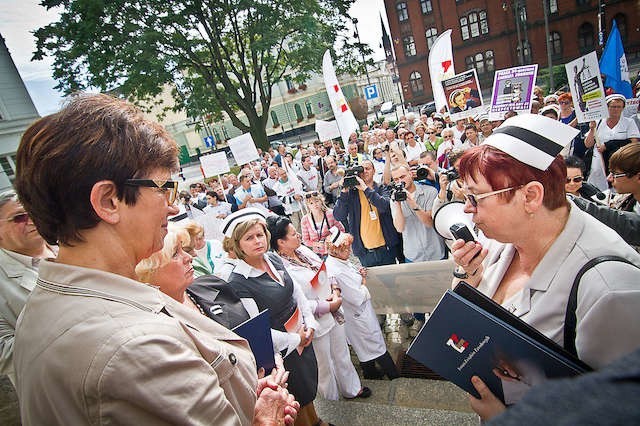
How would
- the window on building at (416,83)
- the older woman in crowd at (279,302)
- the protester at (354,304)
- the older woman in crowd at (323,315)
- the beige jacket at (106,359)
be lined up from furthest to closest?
the window on building at (416,83), the protester at (354,304), the older woman in crowd at (323,315), the older woman in crowd at (279,302), the beige jacket at (106,359)

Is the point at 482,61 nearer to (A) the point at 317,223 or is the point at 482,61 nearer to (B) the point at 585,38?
(B) the point at 585,38

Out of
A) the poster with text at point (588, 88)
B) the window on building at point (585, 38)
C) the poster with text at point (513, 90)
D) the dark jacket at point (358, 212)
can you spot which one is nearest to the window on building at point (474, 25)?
the window on building at point (585, 38)

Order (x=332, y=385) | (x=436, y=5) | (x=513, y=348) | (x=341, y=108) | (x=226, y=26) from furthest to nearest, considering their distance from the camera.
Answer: (x=436, y=5)
(x=226, y=26)
(x=341, y=108)
(x=332, y=385)
(x=513, y=348)

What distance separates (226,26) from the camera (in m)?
21.0

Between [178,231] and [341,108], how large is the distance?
25.9 ft

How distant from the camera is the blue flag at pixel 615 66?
232 inches

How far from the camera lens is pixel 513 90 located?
5.79 m

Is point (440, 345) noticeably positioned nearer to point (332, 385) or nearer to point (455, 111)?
point (332, 385)

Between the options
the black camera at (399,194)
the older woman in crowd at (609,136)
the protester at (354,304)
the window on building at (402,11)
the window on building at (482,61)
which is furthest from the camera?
the window on building at (402,11)

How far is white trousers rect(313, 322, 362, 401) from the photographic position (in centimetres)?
316

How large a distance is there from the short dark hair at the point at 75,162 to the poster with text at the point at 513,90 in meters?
6.09

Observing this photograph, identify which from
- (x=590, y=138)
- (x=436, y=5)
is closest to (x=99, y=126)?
(x=590, y=138)

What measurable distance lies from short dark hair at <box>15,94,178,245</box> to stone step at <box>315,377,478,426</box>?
8.32ft

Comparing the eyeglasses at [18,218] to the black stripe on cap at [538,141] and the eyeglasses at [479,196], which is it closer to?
the eyeglasses at [479,196]
